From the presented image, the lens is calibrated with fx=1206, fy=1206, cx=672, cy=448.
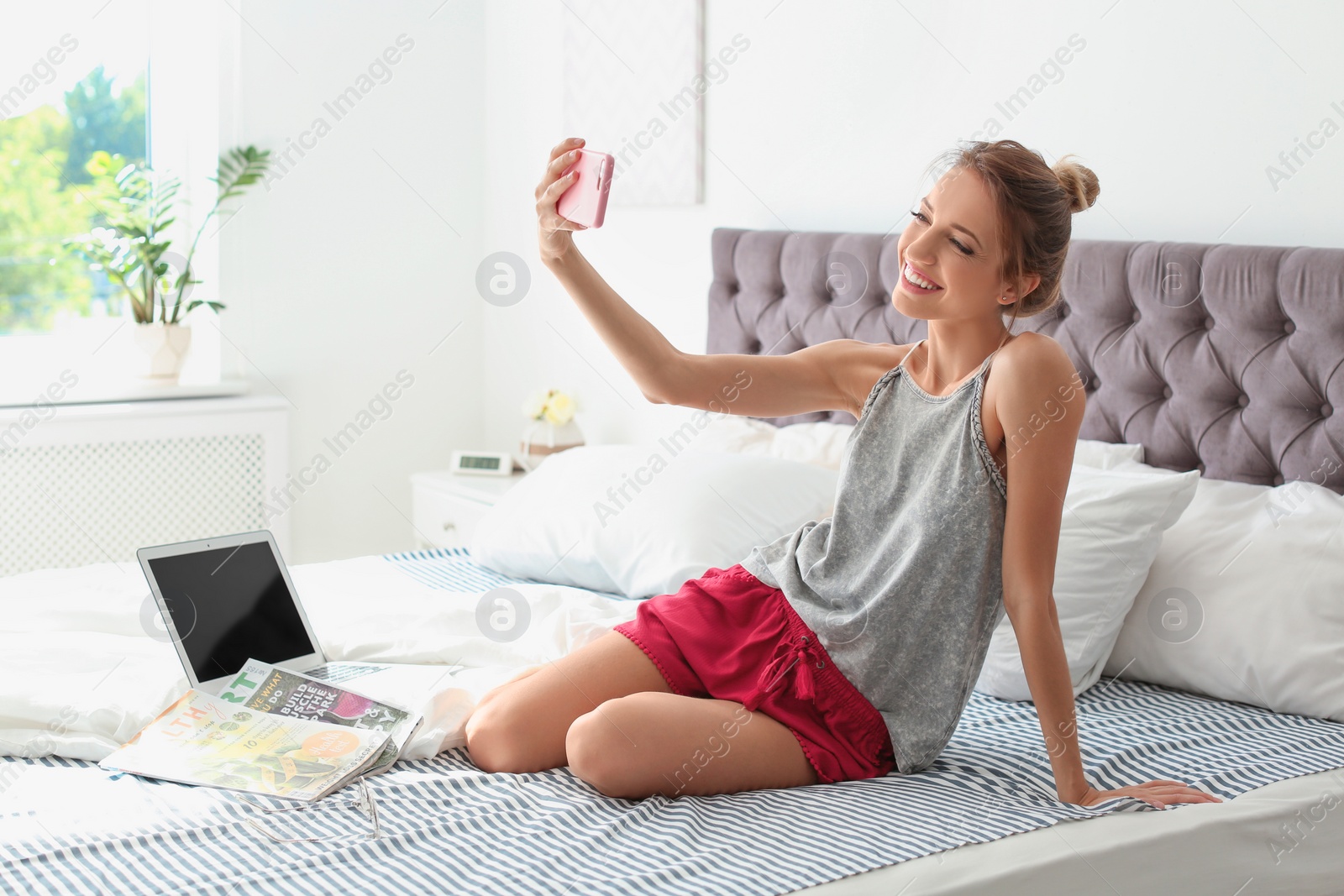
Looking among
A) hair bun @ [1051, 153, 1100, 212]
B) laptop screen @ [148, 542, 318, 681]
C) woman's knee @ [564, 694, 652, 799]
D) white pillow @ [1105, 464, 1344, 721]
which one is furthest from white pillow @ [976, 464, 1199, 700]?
laptop screen @ [148, 542, 318, 681]

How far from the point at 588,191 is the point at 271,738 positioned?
707mm

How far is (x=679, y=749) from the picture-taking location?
4.29ft

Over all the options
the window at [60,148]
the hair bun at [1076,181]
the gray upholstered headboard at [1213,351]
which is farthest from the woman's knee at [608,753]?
the window at [60,148]

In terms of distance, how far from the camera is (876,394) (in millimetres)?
1510

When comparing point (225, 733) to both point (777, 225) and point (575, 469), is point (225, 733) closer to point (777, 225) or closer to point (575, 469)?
point (575, 469)

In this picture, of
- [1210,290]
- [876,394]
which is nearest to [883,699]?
[876,394]

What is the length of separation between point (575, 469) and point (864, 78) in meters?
1.02

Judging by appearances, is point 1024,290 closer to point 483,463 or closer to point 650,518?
point 650,518

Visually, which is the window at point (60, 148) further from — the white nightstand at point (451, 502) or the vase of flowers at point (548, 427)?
the vase of flowers at point (548, 427)

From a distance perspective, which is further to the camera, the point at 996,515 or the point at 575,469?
the point at 575,469

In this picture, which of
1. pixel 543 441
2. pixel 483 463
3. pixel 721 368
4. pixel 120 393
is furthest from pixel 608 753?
pixel 120 393

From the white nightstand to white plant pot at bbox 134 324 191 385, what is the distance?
0.70 meters

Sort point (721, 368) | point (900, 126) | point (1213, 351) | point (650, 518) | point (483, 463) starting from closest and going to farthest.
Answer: point (721, 368)
point (1213, 351)
point (650, 518)
point (900, 126)
point (483, 463)

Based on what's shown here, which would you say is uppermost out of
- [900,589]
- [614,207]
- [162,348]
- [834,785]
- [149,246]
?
[614,207]
